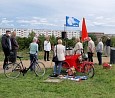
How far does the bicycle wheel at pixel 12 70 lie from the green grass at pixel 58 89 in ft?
0.84

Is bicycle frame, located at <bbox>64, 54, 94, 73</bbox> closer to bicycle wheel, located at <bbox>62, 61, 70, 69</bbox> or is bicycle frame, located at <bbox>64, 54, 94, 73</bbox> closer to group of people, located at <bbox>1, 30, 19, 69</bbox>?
bicycle wheel, located at <bbox>62, 61, 70, 69</bbox>

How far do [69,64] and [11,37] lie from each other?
9.40ft

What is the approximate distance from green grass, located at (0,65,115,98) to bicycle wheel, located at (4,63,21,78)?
0.26 m

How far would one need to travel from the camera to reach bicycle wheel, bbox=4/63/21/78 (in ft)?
38.1

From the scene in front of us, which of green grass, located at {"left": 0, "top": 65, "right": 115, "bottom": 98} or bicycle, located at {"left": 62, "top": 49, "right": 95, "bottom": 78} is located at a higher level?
bicycle, located at {"left": 62, "top": 49, "right": 95, "bottom": 78}

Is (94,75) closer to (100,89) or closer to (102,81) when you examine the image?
(102,81)

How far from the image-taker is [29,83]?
10.2 m

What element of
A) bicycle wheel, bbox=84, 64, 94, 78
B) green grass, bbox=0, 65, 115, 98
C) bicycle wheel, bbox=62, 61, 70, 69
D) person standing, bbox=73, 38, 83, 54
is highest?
person standing, bbox=73, 38, 83, 54

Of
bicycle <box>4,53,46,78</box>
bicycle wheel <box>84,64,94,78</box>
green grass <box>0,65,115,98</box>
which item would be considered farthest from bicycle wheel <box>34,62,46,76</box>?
bicycle wheel <box>84,64,94,78</box>

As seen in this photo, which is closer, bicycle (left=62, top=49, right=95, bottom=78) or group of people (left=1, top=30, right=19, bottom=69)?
bicycle (left=62, top=49, right=95, bottom=78)

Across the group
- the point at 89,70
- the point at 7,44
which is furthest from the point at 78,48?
the point at 7,44

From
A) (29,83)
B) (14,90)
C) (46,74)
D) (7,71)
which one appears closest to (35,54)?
(46,74)

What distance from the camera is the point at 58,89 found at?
9.17 meters

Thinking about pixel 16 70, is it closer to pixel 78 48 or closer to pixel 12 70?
pixel 12 70
